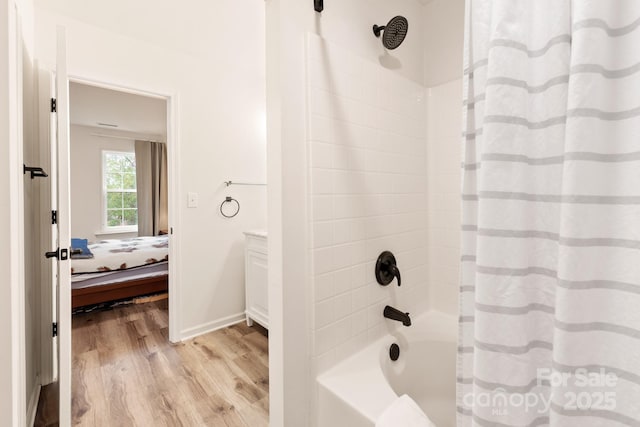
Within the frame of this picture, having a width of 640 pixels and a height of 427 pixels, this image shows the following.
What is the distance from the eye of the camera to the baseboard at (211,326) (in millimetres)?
2467

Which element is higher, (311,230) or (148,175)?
(148,175)

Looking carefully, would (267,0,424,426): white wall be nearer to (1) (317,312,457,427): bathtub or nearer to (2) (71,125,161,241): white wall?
(1) (317,312,457,427): bathtub

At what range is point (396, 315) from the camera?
1422 mm

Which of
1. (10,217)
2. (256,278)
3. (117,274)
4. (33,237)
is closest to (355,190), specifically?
(10,217)

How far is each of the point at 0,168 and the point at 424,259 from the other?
1.87 metres

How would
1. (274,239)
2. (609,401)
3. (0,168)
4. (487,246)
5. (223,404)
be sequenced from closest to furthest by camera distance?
(609,401), (487,246), (0,168), (274,239), (223,404)

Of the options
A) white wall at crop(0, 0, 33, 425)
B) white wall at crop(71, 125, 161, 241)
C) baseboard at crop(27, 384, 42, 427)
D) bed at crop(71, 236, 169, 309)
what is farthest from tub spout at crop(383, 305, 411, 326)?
white wall at crop(71, 125, 161, 241)

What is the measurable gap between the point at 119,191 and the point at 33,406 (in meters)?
4.97

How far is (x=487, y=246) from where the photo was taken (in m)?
0.61

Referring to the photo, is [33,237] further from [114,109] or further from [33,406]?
[114,109]

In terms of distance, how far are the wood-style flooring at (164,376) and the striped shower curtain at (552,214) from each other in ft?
4.85

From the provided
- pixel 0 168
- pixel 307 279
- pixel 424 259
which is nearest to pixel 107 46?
pixel 0 168

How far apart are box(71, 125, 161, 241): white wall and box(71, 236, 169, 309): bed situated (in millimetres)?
1919

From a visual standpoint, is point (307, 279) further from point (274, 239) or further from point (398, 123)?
point (398, 123)
